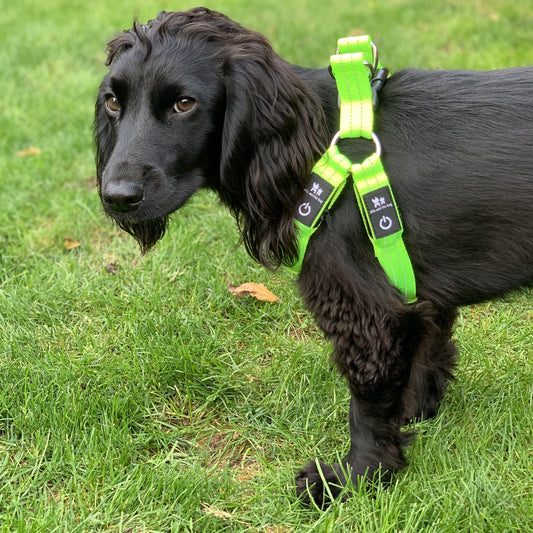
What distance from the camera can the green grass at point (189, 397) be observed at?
225 centimetres

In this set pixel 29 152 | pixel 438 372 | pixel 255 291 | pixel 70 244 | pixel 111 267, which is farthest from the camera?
pixel 29 152

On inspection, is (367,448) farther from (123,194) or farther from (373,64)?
(373,64)

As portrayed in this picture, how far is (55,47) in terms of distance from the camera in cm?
730

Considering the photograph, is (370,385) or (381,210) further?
(370,385)

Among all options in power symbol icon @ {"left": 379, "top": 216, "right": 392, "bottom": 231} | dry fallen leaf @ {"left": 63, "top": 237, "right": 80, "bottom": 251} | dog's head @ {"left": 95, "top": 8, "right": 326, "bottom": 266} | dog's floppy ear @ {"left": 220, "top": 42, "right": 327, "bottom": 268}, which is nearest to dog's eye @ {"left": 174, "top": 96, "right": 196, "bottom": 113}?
dog's head @ {"left": 95, "top": 8, "right": 326, "bottom": 266}

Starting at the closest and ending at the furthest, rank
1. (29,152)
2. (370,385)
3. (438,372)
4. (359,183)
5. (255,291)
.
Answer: (359,183) → (370,385) → (438,372) → (255,291) → (29,152)

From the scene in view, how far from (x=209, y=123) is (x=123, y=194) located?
1.20 feet

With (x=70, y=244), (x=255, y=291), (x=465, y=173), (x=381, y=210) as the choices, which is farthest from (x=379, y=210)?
(x=70, y=244)

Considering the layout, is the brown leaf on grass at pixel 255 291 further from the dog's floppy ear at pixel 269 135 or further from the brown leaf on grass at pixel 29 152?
the brown leaf on grass at pixel 29 152

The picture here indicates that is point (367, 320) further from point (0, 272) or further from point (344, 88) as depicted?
point (0, 272)

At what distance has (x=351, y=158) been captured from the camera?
84.0 inches

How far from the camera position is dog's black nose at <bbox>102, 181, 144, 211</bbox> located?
6.95 feet

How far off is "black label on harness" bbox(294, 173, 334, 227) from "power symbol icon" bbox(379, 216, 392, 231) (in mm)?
184

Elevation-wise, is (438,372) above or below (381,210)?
below
